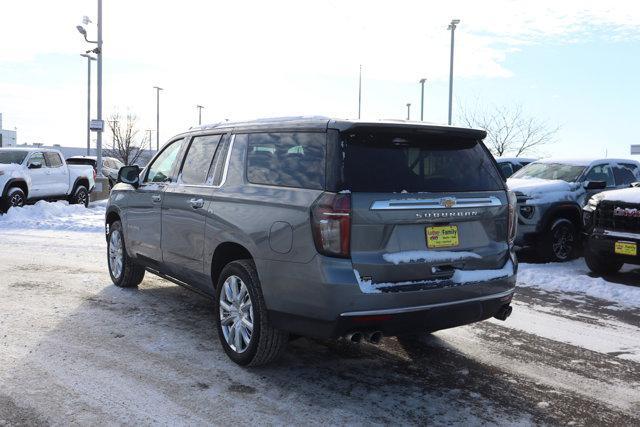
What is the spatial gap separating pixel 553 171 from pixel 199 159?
7.68 metres

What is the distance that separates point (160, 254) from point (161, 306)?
0.72 metres

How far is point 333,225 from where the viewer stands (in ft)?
11.8

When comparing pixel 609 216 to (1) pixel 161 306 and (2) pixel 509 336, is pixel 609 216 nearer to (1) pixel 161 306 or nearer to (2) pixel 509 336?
(2) pixel 509 336

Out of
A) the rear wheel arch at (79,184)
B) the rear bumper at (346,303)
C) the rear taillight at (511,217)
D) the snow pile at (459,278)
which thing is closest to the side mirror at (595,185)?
the rear taillight at (511,217)

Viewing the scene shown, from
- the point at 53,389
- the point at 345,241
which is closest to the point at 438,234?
the point at 345,241

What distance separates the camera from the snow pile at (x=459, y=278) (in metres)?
3.60

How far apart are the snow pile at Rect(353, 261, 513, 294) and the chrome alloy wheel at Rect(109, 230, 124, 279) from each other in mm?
4102

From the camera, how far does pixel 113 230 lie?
6.99 m

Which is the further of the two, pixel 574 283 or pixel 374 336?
pixel 574 283

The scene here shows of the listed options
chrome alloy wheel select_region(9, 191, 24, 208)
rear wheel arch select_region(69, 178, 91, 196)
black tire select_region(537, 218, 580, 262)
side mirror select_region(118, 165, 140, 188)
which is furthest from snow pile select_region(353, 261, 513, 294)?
rear wheel arch select_region(69, 178, 91, 196)

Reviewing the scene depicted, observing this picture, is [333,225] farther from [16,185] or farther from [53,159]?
[53,159]

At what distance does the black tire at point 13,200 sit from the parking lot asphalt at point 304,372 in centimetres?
1006

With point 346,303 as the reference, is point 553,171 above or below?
above

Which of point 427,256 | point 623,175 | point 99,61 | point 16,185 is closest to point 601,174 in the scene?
point 623,175
